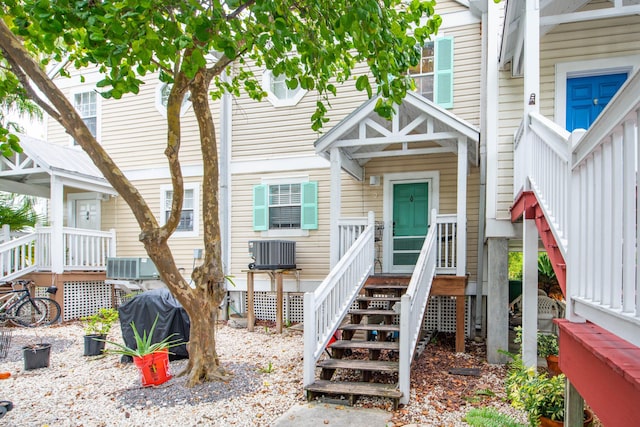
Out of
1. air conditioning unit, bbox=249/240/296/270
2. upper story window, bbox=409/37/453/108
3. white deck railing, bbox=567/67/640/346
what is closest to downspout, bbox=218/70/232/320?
air conditioning unit, bbox=249/240/296/270

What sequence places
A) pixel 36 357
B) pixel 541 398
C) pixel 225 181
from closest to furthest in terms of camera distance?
1. pixel 541 398
2. pixel 36 357
3. pixel 225 181

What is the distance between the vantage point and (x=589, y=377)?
81.7 inches

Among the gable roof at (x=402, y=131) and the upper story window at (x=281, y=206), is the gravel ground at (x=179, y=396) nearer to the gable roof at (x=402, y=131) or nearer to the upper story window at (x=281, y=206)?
the upper story window at (x=281, y=206)

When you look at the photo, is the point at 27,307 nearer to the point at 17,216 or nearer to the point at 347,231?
the point at 17,216

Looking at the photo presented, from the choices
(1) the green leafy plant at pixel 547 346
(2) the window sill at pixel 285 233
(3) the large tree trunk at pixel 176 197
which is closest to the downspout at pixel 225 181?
(2) the window sill at pixel 285 233

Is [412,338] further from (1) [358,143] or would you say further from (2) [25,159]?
(2) [25,159]

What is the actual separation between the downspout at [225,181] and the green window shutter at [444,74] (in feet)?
14.9

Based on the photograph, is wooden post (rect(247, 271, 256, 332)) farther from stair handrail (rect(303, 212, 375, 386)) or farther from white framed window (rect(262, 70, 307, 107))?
white framed window (rect(262, 70, 307, 107))

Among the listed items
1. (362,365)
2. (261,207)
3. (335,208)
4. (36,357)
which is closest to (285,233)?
(261,207)

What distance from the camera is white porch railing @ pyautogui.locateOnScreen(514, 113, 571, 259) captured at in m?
3.09

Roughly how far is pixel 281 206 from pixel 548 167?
256 inches

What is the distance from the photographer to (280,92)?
973 cm

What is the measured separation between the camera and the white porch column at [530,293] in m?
5.09

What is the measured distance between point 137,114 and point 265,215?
14.3ft
